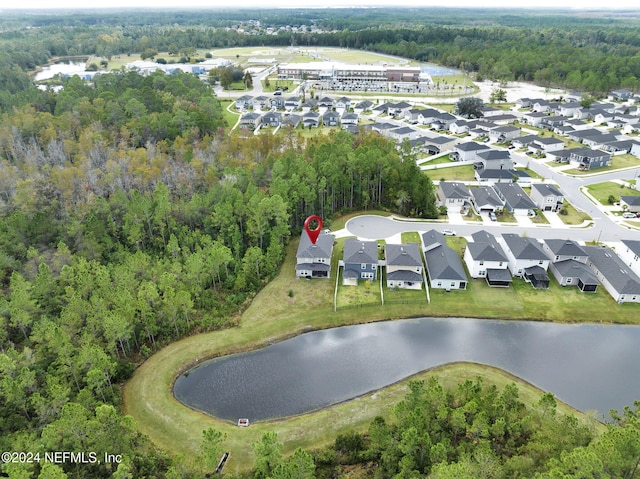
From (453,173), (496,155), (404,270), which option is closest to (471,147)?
(496,155)

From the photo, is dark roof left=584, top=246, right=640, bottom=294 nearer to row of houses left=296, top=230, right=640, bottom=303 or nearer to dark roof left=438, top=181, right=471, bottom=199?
row of houses left=296, top=230, right=640, bottom=303

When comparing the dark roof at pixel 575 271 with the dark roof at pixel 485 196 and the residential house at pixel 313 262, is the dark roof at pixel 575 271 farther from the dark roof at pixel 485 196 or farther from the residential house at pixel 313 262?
the residential house at pixel 313 262

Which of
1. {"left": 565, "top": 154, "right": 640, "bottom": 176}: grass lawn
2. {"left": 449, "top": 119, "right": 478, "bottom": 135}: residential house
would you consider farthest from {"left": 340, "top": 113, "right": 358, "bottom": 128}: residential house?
{"left": 565, "top": 154, "right": 640, "bottom": 176}: grass lawn

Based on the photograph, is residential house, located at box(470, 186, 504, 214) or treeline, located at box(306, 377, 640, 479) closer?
treeline, located at box(306, 377, 640, 479)

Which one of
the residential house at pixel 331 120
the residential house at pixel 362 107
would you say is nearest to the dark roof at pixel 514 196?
the residential house at pixel 331 120

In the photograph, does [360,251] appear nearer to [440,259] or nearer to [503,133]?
[440,259]

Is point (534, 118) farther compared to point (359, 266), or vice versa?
point (534, 118)
